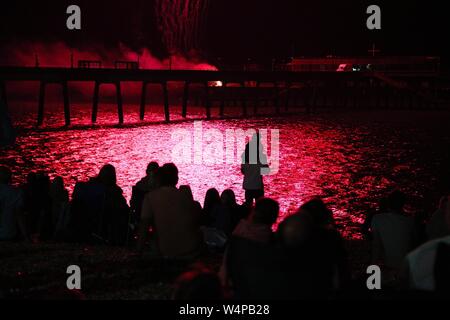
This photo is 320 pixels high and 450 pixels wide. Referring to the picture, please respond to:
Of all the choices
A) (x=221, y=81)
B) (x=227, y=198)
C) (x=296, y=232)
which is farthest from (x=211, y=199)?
(x=221, y=81)

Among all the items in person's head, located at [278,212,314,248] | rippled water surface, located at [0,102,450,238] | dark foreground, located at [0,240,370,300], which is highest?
person's head, located at [278,212,314,248]

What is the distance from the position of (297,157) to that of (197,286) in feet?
85.0

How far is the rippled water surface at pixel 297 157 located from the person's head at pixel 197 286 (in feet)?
37.5

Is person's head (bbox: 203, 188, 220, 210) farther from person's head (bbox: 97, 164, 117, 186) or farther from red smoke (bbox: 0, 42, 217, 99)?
red smoke (bbox: 0, 42, 217, 99)

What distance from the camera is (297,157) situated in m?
30.5

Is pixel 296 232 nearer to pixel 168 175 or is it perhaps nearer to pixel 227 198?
pixel 168 175

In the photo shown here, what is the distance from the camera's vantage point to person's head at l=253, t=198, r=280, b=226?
708 cm

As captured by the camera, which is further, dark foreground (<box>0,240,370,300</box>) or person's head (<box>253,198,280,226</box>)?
dark foreground (<box>0,240,370,300</box>)

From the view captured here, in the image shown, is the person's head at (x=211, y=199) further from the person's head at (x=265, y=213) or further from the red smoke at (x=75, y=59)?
the red smoke at (x=75, y=59)

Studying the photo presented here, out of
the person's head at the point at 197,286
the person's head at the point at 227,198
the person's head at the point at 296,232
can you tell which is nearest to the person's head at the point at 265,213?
the person's head at the point at 296,232

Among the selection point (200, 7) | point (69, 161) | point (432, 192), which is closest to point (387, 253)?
point (432, 192)

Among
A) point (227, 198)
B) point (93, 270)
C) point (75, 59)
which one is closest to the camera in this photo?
point (93, 270)

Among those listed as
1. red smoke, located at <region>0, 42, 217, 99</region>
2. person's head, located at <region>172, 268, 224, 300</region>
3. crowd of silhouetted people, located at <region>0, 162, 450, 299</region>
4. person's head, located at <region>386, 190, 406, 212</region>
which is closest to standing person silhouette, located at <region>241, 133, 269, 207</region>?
crowd of silhouetted people, located at <region>0, 162, 450, 299</region>

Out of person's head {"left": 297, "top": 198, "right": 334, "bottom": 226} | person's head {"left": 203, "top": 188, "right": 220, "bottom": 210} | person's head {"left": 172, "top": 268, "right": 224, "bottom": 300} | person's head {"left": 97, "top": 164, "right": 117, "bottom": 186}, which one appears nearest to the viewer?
person's head {"left": 172, "top": 268, "right": 224, "bottom": 300}
